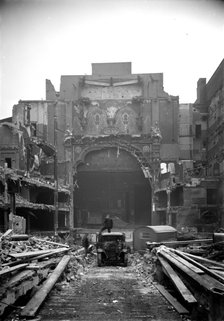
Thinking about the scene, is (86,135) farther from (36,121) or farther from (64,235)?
(64,235)

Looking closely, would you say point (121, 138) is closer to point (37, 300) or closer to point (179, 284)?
point (179, 284)

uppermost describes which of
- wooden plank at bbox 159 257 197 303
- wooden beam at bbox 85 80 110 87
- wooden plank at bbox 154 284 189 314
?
wooden beam at bbox 85 80 110 87

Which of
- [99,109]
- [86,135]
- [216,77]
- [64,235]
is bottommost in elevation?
[64,235]

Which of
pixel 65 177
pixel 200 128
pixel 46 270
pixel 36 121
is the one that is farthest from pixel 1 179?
pixel 200 128

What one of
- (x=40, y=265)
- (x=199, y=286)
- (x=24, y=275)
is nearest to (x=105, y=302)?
(x=24, y=275)

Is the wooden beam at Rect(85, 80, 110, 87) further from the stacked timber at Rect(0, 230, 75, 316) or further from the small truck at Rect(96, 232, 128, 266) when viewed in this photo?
the stacked timber at Rect(0, 230, 75, 316)

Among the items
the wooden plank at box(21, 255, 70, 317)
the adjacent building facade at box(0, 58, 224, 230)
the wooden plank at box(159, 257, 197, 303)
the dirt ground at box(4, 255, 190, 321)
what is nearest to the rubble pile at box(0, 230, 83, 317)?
the wooden plank at box(21, 255, 70, 317)

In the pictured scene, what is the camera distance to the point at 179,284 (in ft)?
27.8

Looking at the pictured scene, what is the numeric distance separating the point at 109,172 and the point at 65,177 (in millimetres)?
5108

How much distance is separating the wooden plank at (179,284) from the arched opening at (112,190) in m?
28.1

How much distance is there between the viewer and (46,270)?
36.1 feet

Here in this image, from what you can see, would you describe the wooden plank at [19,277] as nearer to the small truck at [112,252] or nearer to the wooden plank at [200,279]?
the wooden plank at [200,279]

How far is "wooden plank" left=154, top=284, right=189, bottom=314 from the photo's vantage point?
770 cm

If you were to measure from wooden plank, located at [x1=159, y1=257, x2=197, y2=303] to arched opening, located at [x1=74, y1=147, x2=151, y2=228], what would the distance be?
28123 mm
